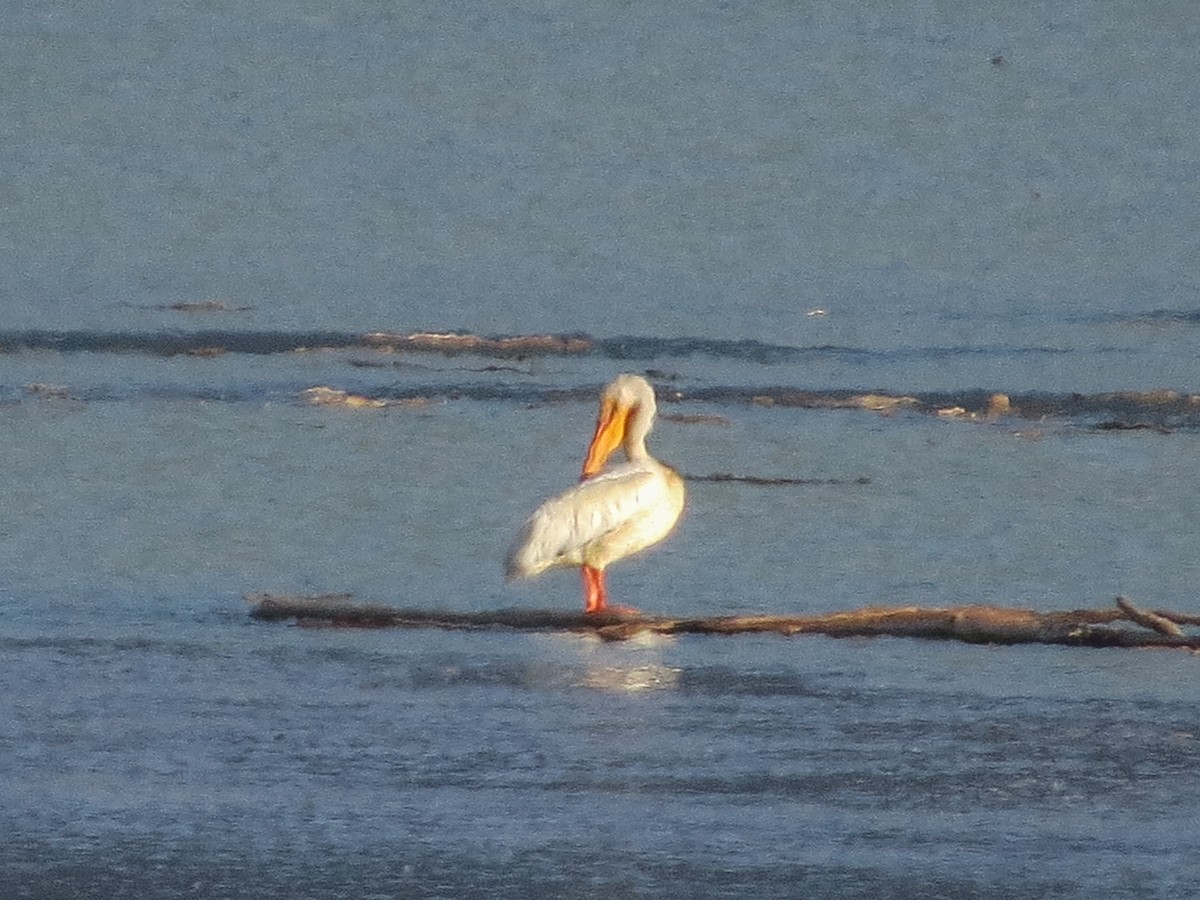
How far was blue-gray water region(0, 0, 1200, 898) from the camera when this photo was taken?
6.17 meters

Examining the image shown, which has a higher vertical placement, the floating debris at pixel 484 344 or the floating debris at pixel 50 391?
the floating debris at pixel 484 344

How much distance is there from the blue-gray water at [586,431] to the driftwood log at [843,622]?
0.07 m

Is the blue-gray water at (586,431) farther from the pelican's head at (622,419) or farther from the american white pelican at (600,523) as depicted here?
the pelican's head at (622,419)

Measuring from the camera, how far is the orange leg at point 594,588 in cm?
908

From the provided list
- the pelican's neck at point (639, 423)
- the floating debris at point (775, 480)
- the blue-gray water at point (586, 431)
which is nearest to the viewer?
the blue-gray water at point (586, 431)

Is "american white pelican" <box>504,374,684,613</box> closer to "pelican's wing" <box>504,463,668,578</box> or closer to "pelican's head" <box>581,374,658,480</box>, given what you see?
"pelican's wing" <box>504,463,668,578</box>

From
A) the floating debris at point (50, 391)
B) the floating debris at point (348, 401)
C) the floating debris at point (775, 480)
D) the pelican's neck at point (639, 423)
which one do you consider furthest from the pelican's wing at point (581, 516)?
the floating debris at point (50, 391)

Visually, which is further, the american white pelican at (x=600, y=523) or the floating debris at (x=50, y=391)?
the floating debris at (x=50, y=391)

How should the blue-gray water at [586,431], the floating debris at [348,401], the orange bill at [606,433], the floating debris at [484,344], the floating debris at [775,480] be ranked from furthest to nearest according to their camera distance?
the floating debris at [484,344] → the floating debris at [348,401] → the floating debris at [775,480] → the orange bill at [606,433] → the blue-gray water at [586,431]

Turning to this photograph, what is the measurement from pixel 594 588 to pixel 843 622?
139 centimetres

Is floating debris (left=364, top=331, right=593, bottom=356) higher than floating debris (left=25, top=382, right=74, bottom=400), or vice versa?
floating debris (left=364, top=331, right=593, bottom=356)

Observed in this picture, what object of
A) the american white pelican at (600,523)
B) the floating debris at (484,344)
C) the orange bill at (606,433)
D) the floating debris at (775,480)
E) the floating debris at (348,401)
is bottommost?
the american white pelican at (600,523)

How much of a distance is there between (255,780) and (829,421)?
6.78m

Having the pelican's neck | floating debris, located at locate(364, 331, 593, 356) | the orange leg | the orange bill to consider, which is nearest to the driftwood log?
the orange leg
